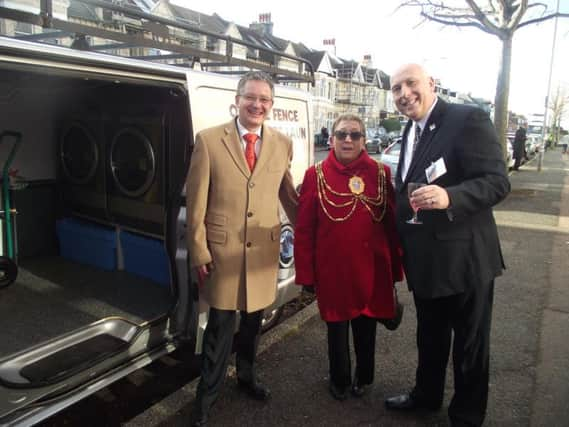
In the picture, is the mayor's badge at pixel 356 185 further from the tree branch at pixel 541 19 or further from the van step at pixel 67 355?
the tree branch at pixel 541 19

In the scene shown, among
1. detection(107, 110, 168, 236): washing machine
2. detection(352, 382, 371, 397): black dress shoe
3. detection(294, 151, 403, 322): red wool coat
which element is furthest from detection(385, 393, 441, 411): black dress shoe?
detection(107, 110, 168, 236): washing machine

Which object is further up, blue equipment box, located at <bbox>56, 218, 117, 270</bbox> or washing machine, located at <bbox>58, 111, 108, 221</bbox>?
washing machine, located at <bbox>58, 111, 108, 221</bbox>

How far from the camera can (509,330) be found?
4.16 m

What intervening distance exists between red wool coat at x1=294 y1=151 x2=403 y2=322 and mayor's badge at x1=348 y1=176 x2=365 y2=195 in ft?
0.08

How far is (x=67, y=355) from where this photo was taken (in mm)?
3016

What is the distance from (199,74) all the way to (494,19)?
10.3 metres

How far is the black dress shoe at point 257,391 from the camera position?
3.01 m

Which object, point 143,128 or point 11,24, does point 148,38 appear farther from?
point 11,24

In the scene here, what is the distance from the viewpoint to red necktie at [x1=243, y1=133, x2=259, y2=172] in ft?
8.90

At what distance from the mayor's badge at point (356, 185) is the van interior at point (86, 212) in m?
1.16

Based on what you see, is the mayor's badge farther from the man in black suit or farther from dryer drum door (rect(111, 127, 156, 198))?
dryer drum door (rect(111, 127, 156, 198))

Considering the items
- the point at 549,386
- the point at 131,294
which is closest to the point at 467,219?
the point at 549,386

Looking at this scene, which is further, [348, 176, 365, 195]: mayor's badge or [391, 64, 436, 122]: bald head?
[348, 176, 365, 195]: mayor's badge

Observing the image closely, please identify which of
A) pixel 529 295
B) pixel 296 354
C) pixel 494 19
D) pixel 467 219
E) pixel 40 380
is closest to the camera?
pixel 467 219
